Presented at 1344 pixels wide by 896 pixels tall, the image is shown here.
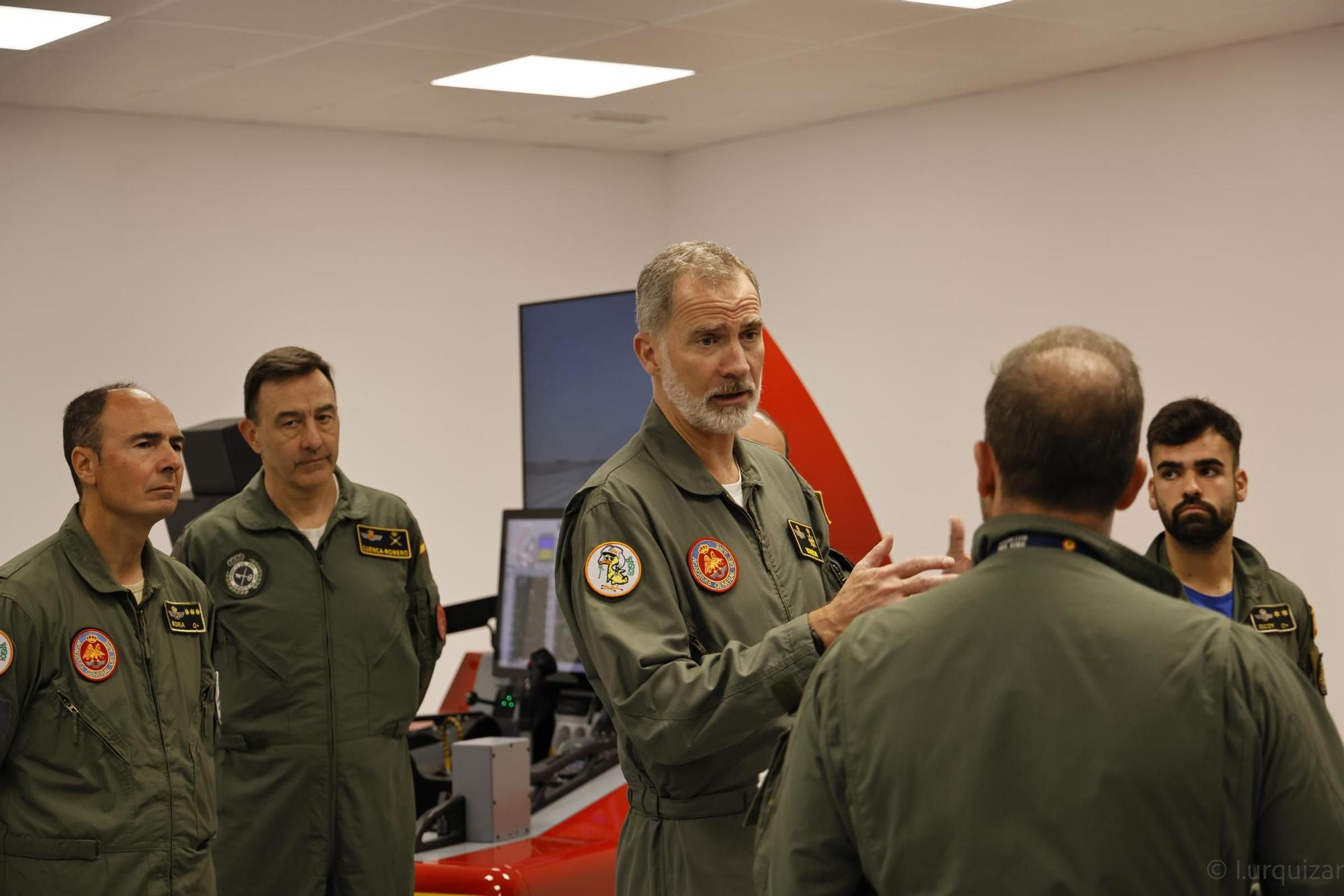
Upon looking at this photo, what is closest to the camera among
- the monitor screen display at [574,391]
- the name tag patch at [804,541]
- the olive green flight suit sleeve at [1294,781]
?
the olive green flight suit sleeve at [1294,781]

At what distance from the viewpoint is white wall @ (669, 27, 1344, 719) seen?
6.02 m

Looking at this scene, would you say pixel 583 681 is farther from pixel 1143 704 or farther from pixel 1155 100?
pixel 1155 100

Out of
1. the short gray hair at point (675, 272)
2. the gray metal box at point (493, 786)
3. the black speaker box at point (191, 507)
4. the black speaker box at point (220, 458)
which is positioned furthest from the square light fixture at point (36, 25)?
the short gray hair at point (675, 272)

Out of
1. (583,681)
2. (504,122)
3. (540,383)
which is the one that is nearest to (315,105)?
(504,122)

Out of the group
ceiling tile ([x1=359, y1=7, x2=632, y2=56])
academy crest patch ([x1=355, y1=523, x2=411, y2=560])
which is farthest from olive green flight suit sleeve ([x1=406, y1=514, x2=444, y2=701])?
ceiling tile ([x1=359, y1=7, x2=632, y2=56])

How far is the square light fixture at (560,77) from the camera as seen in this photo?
636cm

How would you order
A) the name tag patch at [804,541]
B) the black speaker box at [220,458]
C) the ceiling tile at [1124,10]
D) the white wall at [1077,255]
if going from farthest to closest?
the white wall at [1077,255] → the ceiling tile at [1124,10] → the black speaker box at [220,458] → the name tag patch at [804,541]

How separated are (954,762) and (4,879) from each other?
6.71 ft

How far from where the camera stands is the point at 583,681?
443cm

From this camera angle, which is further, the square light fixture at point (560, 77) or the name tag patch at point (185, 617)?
the square light fixture at point (560, 77)

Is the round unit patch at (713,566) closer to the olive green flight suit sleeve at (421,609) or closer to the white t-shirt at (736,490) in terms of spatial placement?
the white t-shirt at (736,490)

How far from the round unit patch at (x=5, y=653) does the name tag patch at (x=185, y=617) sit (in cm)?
34

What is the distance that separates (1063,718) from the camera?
4.34 feet

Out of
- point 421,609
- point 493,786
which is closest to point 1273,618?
point 493,786
